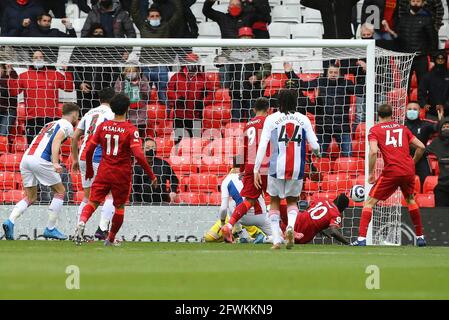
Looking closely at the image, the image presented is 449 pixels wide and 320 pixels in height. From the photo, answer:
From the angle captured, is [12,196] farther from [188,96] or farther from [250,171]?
[250,171]

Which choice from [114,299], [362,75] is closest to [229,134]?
[362,75]

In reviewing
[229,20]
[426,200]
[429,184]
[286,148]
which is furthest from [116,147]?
[229,20]

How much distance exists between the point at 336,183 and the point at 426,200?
151 cm

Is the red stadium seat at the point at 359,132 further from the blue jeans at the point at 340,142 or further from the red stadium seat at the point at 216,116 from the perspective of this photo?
the red stadium seat at the point at 216,116

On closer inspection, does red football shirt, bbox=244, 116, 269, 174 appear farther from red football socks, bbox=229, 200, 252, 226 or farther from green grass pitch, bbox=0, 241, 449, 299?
green grass pitch, bbox=0, 241, 449, 299

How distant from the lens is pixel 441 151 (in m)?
20.2

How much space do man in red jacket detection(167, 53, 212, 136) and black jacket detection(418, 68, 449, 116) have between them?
13.0 ft

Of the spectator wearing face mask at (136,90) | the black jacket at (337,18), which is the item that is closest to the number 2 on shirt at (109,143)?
the spectator wearing face mask at (136,90)

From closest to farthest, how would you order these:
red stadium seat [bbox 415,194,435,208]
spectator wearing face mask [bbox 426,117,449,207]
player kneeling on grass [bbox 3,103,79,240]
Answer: player kneeling on grass [bbox 3,103,79,240] → spectator wearing face mask [bbox 426,117,449,207] → red stadium seat [bbox 415,194,435,208]

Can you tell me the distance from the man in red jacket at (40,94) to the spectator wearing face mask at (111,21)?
197cm

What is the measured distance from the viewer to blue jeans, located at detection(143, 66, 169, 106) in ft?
66.8

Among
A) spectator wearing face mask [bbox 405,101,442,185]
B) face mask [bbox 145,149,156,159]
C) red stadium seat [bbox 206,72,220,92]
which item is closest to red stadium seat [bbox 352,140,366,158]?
spectator wearing face mask [bbox 405,101,442,185]

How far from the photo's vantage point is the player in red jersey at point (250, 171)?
1659 centimetres

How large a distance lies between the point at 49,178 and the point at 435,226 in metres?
5.86
